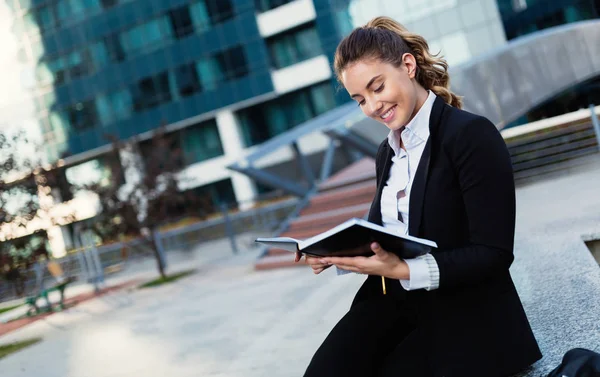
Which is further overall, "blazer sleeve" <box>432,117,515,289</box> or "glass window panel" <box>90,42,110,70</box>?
"glass window panel" <box>90,42,110,70</box>

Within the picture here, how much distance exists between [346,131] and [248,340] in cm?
516

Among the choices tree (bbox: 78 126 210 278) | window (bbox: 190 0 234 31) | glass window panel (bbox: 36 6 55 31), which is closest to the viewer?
tree (bbox: 78 126 210 278)

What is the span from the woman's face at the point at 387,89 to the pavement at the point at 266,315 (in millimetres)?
1043

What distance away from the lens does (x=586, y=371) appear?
2.04m

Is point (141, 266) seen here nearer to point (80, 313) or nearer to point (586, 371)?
point (80, 313)

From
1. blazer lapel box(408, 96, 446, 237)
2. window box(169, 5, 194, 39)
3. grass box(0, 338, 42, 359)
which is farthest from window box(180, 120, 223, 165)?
blazer lapel box(408, 96, 446, 237)

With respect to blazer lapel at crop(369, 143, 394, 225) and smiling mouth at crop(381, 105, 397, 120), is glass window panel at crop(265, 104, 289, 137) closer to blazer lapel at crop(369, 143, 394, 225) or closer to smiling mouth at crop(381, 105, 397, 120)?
blazer lapel at crop(369, 143, 394, 225)

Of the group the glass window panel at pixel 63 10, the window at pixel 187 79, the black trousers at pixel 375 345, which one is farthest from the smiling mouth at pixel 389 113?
the glass window panel at pixel 63 10

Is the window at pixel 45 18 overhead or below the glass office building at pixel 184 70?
overhead

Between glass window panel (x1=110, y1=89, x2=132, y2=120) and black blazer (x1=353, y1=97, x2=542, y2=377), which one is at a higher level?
glass window panel (x1=110, y1=89, x2=132, y2=120)

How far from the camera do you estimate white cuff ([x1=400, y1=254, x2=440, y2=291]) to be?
2.00 metres

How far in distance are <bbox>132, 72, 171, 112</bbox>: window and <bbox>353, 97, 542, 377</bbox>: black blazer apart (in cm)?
3162

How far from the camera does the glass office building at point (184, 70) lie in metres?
30.6

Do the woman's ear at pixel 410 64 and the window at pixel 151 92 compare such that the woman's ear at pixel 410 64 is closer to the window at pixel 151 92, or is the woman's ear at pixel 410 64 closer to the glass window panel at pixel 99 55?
the window at pixel 151 92
